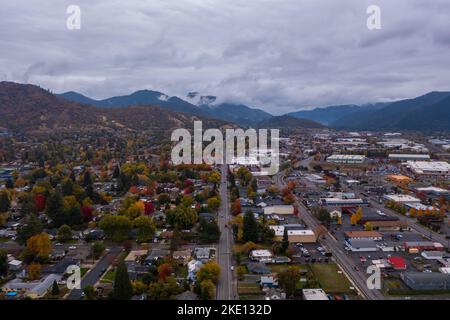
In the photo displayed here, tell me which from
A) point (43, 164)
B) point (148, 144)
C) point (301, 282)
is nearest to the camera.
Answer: point (301, 282)

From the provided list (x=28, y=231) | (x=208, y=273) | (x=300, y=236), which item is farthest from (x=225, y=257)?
(x=28, y=231)

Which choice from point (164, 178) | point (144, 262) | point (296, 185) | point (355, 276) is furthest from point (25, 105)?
point (355, 276)

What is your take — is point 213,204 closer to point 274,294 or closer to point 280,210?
point 280,210

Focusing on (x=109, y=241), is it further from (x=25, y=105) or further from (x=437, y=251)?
(x=25, y=105)

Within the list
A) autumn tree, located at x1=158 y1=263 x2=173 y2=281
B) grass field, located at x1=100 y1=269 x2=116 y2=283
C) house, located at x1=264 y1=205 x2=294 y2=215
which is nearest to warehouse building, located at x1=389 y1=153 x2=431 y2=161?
house, located at x1=264 y1=205 x2=294 y2=215

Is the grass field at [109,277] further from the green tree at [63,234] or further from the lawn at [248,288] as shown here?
the lawn at [248,288]

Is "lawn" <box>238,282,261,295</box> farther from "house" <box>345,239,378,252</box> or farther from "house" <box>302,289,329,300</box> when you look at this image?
"house" <box>345,239,378,252</box>
